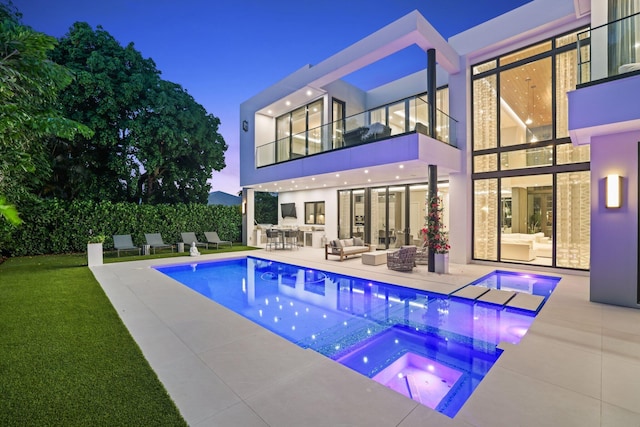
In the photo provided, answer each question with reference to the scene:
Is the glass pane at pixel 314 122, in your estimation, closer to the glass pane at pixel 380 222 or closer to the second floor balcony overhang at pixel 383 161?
the second floor balcony overhang at pixel 383 161

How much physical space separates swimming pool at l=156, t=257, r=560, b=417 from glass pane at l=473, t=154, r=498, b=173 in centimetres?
598

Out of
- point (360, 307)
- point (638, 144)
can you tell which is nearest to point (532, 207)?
point (638, 144)

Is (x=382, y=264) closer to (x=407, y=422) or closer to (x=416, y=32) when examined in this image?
(x=416, y=32)

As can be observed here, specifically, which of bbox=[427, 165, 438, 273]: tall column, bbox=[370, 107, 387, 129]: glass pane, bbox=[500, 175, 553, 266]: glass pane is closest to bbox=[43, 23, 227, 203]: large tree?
bbox=[370, 107, 387, 129]: glass pane

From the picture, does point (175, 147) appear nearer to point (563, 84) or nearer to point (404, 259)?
point (404, 259)

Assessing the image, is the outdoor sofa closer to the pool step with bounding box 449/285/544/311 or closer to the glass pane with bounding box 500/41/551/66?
the pool step with bounding box 449/285/544/311

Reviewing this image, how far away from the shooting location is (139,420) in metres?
2.56

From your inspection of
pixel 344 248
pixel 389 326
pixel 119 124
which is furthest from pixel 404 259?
pixel 119 124

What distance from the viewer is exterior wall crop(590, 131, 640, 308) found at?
5.82m

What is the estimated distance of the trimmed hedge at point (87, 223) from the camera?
1223 centimetres

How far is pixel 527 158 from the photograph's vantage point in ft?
32.7

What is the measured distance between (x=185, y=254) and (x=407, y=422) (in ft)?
42.3

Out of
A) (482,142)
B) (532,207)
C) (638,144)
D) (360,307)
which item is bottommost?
(360,307)

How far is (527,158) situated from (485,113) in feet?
7.11
